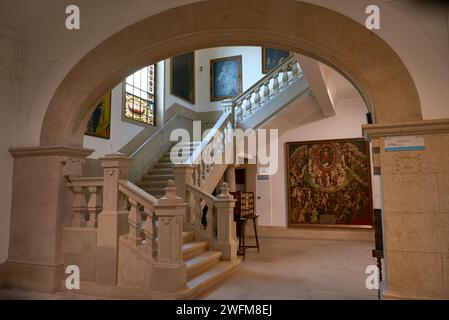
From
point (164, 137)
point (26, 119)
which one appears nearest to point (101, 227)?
point (26, 119)

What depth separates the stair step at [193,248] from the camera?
4.90 meters

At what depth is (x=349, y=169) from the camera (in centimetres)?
862

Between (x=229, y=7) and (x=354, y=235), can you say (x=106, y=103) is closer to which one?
(x=229, y=7)

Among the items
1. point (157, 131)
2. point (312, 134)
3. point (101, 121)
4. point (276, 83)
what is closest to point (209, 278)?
point (101, 121)

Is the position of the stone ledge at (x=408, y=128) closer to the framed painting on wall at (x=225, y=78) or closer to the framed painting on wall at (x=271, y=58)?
the framed painting on wall at (x=271, y=58)

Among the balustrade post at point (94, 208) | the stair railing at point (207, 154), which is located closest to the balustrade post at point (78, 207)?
the balustrade post at point (94, 208)

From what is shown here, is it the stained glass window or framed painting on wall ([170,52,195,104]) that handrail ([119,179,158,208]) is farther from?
framed painting on wall ([170,52,195,104])

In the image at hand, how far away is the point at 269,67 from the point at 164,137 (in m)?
4.11

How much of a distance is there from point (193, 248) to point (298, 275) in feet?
5.47

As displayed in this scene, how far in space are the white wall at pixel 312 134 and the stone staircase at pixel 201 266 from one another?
382cm

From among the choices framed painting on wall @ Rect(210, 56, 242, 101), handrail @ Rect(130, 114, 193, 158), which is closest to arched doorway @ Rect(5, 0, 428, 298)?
handrail @ Rect(130, 114, 193, 158)

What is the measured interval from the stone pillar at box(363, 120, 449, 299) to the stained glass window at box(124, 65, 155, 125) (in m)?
6.64

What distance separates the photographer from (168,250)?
369 cm

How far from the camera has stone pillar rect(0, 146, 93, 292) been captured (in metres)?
4.01
